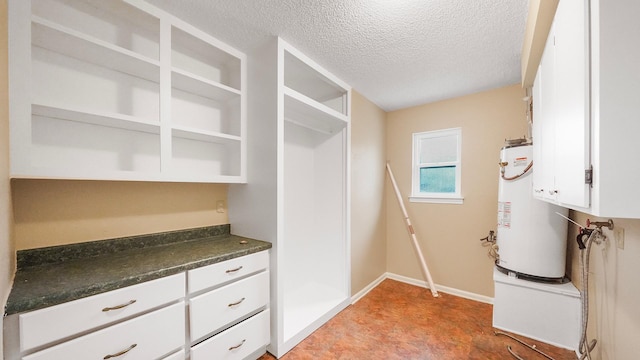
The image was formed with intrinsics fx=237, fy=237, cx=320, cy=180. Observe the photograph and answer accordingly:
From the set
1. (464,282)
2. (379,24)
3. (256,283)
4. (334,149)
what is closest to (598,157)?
(379,24)

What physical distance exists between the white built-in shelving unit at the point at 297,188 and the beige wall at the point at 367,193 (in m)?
0.18

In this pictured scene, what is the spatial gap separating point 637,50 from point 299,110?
204 cm

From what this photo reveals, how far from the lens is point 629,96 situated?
76cm

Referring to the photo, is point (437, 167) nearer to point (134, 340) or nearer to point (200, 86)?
point (200, 86)

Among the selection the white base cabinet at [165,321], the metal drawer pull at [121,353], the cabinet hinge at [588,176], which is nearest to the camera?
the cabinet hinge at [588,176]

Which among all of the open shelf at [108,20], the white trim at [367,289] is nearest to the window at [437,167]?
the white trim at [367,289]

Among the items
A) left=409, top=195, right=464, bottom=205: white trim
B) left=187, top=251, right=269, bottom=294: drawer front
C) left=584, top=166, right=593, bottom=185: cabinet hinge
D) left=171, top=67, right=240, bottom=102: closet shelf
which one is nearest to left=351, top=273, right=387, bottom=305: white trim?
left=409, top=195, right=464, bottom=205: white trim

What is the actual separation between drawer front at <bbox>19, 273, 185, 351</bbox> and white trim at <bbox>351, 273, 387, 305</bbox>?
6.50ft

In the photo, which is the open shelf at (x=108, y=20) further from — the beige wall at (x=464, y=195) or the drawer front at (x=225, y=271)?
the beige wall at (x=464, y=195)

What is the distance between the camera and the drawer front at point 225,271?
4.71ft

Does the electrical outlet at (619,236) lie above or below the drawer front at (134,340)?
above

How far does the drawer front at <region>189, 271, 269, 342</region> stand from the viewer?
4.70 ft

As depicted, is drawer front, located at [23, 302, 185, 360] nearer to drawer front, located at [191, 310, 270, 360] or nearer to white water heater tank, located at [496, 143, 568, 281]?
drawer front, located at [191, 310, 270, 360]

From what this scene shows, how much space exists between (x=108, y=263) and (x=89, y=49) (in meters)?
1.23
